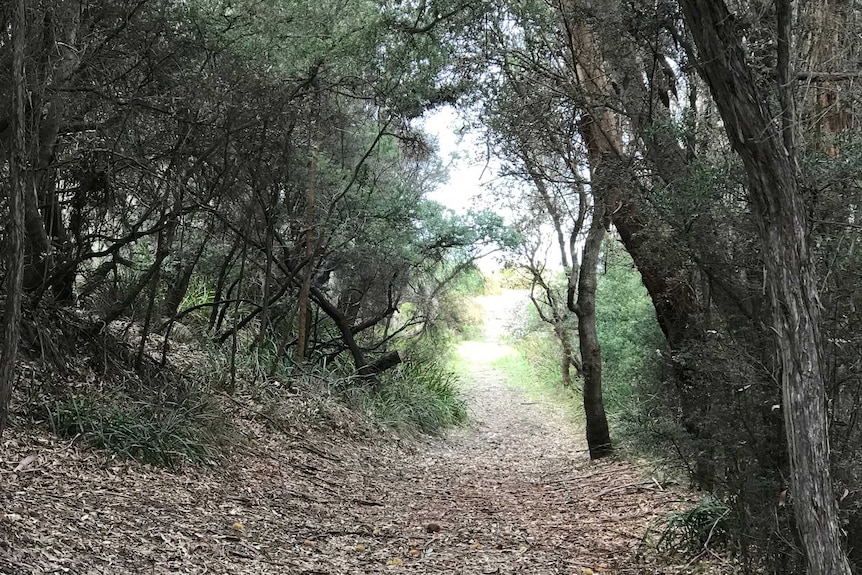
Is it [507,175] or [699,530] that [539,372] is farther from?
[699,530]

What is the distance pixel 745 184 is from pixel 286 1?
16.6 feet

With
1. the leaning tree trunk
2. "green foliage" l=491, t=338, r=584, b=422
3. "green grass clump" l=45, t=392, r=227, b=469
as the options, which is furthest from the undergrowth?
"green foliage" l=491, t=338, r=584, b=422

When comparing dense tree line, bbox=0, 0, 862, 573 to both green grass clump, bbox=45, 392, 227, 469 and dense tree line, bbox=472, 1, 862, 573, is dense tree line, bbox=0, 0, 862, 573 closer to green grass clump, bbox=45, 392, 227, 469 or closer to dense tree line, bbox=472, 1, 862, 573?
dense tree line, bbox=472, 1, 862, 573

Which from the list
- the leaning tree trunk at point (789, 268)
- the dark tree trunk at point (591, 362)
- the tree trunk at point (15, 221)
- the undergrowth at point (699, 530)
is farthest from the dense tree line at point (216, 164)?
Result: the undergrowth at point (699, 530)

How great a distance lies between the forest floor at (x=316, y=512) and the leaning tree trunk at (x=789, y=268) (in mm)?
1959

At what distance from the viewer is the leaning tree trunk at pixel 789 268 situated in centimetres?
272

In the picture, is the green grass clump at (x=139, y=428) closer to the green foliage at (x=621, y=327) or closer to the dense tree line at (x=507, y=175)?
the dense tree line at (x=507, y=175)

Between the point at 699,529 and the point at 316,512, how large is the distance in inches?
118

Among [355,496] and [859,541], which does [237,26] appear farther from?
[859,541]

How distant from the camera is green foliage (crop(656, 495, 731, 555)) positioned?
459 cm

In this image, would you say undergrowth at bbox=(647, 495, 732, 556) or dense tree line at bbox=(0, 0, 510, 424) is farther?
dense tree line at bbox=(0, 0, 510, 424)

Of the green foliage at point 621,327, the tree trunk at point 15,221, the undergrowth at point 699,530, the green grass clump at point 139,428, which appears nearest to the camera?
the tree trunk at point 15,221

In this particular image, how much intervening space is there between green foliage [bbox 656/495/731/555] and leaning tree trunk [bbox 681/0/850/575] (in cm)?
187

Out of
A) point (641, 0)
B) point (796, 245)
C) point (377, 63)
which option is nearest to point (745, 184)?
point (796, 245)
